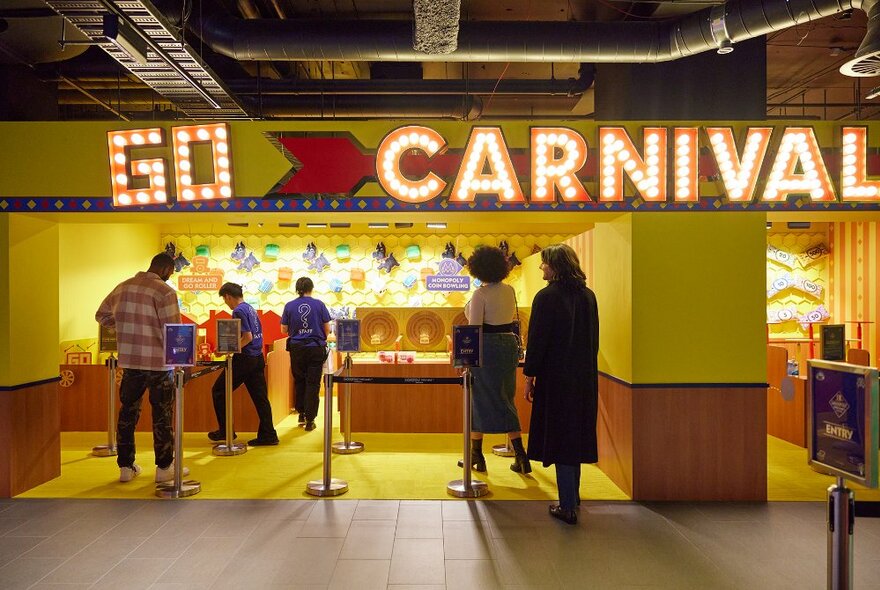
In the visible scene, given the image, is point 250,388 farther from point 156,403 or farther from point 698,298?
point 698,298

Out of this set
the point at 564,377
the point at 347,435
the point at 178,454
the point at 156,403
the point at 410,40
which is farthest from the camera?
the point at 347,435

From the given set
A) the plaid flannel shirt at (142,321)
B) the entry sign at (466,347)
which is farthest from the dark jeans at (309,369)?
the entry sign at (466,347)

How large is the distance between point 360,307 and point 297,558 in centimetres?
613

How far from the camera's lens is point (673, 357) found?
4.98m

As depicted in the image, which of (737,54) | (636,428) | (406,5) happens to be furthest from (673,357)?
(406,5)

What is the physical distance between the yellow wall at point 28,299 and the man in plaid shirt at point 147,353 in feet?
2.13

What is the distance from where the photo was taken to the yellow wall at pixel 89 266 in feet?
26.7

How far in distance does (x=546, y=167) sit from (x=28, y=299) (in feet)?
14.9

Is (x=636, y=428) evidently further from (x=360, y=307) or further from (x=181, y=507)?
(x=360, y=307)

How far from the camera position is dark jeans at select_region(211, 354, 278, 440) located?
22.1ft

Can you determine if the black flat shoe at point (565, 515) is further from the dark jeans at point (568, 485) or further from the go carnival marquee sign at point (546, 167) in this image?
the go carnival marquee sign at point (546, 167)

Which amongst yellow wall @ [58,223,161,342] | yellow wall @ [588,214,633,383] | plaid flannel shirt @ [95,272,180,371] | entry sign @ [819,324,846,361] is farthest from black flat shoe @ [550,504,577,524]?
yellow wall @ [58,223,161,342]

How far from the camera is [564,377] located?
4289mm

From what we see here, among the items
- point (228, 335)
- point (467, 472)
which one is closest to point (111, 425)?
point (228, 335)
